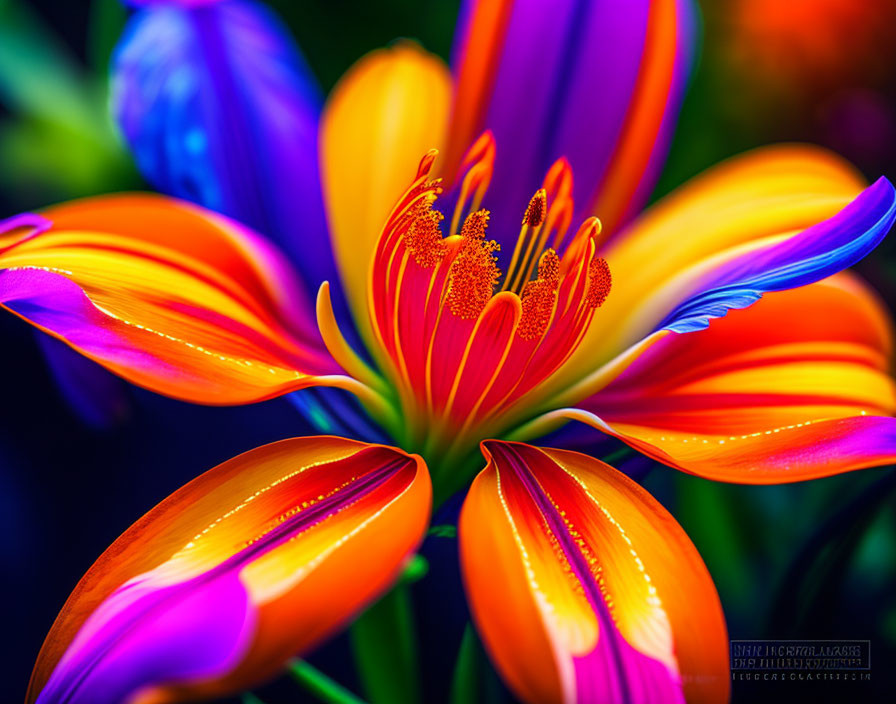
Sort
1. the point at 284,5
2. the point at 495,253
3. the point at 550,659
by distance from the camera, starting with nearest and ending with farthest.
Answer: the point at 550,659, the point at 495,253, the point at 284,5

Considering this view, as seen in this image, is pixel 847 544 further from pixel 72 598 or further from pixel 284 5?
pixel 284 5

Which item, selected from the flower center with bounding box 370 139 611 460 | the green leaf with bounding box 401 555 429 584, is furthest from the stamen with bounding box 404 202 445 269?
the green leaf with bounding box 401 555 429 584

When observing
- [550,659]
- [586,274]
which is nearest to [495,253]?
[586,274]

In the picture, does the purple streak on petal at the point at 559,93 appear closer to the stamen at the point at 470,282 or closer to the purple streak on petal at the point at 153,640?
the stamen at the point at 470,282

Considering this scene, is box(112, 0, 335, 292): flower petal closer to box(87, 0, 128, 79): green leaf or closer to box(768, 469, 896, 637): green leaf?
box(87, 0, 128, 79): green leaf

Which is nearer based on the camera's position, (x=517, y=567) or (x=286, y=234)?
(x=517, y=567)
